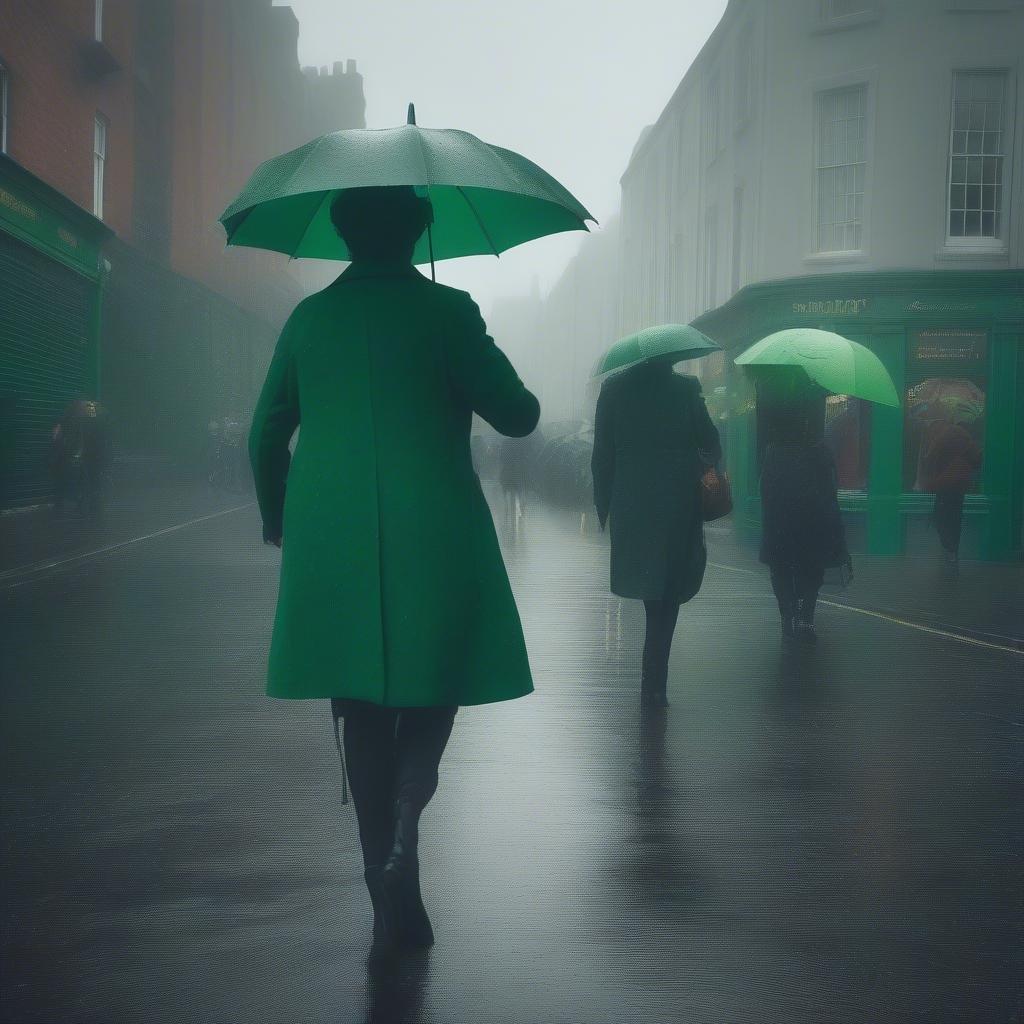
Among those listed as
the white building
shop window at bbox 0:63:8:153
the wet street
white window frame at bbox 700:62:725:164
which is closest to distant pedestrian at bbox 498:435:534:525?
the white building

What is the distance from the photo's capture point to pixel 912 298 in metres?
19.5

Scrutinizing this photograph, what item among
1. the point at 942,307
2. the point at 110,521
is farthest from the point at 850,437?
the point at 110,521

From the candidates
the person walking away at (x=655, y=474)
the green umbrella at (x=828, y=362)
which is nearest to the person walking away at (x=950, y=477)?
the green umbrella at (x=828, y=362)

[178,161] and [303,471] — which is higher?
[178,161]

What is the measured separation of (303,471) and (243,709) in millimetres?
3635

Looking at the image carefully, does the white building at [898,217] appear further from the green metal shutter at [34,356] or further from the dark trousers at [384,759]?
the dark trousers at [384,759]

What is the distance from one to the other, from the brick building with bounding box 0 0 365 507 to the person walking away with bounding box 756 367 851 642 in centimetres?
1316

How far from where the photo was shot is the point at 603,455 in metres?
6.62

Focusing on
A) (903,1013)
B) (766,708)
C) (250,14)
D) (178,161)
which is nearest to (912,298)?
(766,708)

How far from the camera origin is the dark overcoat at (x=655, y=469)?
648 centimetres

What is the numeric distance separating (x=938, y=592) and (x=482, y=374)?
34.8 ft

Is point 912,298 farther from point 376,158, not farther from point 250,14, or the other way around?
point 250,14

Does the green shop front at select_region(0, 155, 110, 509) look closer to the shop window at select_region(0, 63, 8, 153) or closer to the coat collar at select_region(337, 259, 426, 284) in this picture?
the shop window at select_region(0, 63, 8, 153)

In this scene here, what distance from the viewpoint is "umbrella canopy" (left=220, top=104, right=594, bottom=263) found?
131 inches
